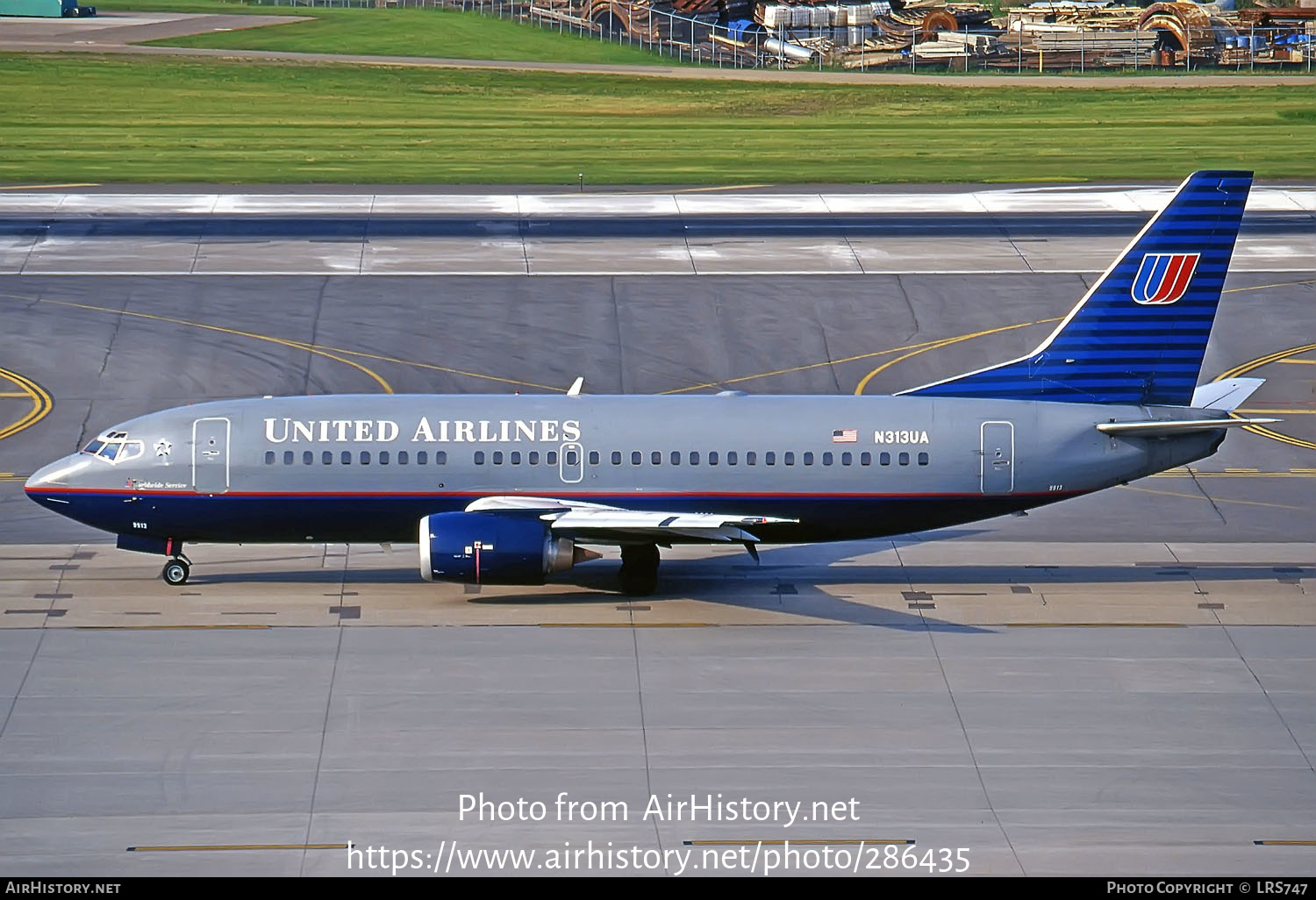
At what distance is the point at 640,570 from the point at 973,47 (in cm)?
9569

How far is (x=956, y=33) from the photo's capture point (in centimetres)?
12912

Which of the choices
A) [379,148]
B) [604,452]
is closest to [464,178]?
[379,148]

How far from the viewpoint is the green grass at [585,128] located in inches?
3533

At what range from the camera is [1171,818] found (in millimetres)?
29797

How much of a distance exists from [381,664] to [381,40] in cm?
10848

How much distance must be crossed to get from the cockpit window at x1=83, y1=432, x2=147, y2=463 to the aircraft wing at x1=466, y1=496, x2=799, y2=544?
7615 millimetres

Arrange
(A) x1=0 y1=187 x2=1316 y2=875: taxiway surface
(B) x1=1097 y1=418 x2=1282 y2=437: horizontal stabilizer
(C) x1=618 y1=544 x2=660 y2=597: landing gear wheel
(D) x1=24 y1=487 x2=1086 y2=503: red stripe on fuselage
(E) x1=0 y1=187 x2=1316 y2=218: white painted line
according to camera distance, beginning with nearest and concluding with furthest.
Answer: (A) x1=0 y1=187 x2=1316 y2=875: taxiway surface
(D) x1=24 y1=487 x2=1086 y2=503: red stripe on fuselage
(B) x1=1097 y1=418 x2=1282 y2=437: horizontal stabilizer
(C) x1=618 y1=544 x2=660 y2=597: landing gear wheel
(E) x1=0 y1=187 x2=1316 y2=218: white painted line

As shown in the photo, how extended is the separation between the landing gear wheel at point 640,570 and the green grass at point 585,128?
1936 inches

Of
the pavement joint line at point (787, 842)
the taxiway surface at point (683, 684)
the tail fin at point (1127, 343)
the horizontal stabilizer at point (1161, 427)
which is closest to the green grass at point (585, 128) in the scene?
the taxiway surface at point (683, 684)

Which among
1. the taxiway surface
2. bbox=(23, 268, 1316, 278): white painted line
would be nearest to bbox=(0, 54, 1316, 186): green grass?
bbox=(23, 268, 1316, 278): white painted line

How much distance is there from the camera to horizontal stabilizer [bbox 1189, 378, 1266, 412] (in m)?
42.3

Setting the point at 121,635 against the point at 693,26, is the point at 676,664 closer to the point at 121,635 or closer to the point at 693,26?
the point at 121,635

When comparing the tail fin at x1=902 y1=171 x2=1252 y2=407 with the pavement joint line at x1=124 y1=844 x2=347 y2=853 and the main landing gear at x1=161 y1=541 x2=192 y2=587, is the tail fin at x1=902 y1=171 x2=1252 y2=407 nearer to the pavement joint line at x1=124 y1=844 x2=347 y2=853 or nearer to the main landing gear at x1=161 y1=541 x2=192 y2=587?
the main landing gear at x1=161 y1=541 x2=192 y2=587

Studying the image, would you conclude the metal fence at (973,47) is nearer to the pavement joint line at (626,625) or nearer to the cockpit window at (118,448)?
the cockpit window at (118,448)
